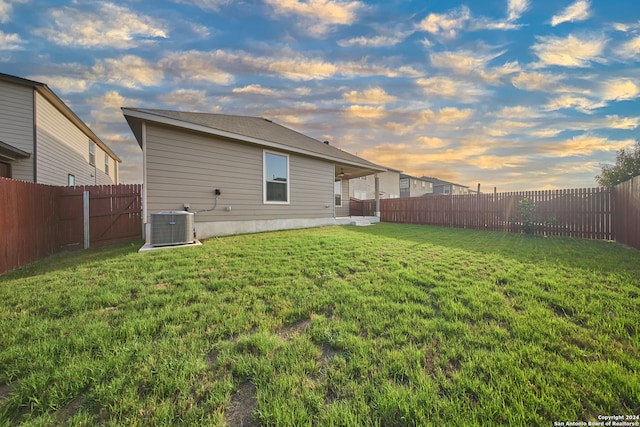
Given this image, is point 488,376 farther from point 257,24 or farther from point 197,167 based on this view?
point 257,24

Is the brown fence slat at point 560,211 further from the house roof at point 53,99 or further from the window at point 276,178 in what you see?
the house roof at point 53,99

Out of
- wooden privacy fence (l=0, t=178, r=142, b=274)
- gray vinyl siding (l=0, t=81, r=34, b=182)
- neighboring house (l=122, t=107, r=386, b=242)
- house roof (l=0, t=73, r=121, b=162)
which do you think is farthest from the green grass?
house roof (l=0, t=73, r=121, b=162)

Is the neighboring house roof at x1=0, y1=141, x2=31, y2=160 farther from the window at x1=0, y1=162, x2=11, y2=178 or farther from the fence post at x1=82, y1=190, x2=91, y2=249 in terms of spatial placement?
the fence post at x1=82, y1=190, x2=91, y2=249

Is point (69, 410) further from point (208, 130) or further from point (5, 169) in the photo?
point (5, 169)

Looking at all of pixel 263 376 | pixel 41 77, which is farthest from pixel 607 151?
pixel 41 77

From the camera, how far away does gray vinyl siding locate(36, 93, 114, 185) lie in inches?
340

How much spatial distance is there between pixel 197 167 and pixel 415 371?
711 centimetres

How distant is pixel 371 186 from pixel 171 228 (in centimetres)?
2390

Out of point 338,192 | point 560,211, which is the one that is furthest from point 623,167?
point 338,192

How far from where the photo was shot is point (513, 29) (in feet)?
21.0

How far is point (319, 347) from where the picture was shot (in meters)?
1.81

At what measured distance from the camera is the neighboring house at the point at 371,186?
25156 mm

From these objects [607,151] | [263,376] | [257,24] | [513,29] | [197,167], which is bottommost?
[263,376]

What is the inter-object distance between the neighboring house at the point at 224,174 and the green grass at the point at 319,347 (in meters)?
3.34
